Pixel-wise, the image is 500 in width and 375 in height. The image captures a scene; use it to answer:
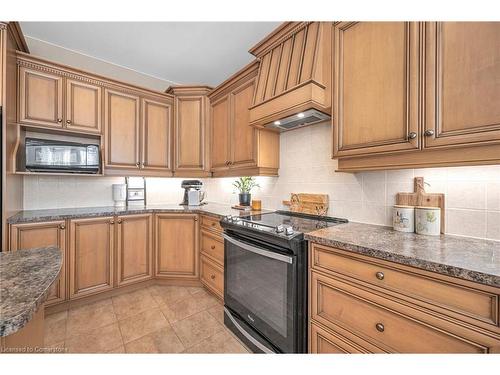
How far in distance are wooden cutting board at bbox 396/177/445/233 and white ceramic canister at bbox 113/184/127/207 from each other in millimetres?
2875

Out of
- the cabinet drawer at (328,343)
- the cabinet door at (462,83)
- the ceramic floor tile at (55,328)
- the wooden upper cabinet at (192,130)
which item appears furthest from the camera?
the wooden upper cabinet at (192,130)

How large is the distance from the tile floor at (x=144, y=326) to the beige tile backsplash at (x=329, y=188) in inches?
46.7

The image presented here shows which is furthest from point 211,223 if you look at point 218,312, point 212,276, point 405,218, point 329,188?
point 405,218

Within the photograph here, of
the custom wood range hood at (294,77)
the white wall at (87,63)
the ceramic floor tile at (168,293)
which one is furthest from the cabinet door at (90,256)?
the custom wood range hood at (294,77)

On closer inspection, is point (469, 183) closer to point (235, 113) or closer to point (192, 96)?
point (235, 113)

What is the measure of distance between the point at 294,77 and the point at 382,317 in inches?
63.1

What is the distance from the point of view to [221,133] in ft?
8.52

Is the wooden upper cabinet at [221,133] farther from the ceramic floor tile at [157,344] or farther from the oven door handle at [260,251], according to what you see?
the ceramic floor tile at [157,344]

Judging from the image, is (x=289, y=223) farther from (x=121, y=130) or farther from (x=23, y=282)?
(x=121, y=130)

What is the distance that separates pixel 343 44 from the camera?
1.42 m

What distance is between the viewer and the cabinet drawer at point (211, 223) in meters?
2.15

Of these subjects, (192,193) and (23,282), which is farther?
(192,193)

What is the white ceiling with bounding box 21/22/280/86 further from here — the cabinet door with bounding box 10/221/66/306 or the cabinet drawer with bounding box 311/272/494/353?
the cabinet drawer with bounding box 311/272/494/353

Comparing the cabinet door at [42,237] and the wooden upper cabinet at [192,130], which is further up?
the wooden upper cabinet at [192,130]
